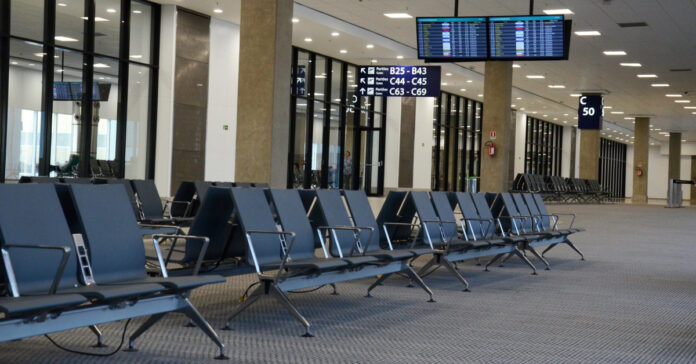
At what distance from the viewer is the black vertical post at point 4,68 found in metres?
13.9

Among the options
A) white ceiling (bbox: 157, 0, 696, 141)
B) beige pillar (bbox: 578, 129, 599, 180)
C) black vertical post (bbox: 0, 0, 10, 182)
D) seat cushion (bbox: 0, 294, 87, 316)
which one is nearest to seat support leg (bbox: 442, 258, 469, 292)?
seat cushion (bbox: 0, 294, 87, 316)

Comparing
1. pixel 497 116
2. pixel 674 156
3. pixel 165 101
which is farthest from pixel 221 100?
pixel 674 156

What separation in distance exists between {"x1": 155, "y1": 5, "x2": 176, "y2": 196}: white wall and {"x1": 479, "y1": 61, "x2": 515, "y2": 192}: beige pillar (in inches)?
282

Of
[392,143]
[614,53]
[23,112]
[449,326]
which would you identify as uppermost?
[614,53]

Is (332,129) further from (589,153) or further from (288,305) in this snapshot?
(288,305)

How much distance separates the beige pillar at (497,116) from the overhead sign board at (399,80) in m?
2.87

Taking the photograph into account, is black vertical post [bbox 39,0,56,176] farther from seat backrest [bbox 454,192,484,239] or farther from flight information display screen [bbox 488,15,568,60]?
seat backrest [bbox 454,192,484,239]

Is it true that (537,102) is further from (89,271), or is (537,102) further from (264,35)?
(89,271)

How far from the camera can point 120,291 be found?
145 inches

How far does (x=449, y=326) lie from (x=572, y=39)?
15.3m

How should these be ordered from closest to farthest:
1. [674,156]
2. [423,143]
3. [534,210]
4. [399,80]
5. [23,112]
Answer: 1. [534,210]
2. [23,112]
3. [399,80]
4. [423,143]
5. [674,156]

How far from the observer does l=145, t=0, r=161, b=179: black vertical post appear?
17062 mm

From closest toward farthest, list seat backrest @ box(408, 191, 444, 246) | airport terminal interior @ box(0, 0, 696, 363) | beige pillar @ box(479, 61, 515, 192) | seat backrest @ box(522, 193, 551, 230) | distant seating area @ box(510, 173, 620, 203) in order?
airport terminal interior @ box(0, 0, 696, 363), seat backrest @ box(408, 191, 444, 246), seat backrest @ box(522, 193, 551, 230), beige pillar @ box(479, 61, 515, 192), distant seating area @ box(510, 173, 620, 203)

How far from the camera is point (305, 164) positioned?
920 inches
